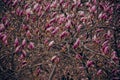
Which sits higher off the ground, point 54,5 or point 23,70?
point 54,5

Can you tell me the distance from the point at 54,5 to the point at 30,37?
3.03 feet

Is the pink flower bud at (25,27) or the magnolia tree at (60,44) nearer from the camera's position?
the magnolia tree at (60,44)

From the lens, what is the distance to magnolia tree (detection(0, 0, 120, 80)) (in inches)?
202

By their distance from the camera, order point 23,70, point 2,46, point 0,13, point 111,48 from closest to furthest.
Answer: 1. point 23,70
2. point 2,46
3. point 111,48
4. point 0,13

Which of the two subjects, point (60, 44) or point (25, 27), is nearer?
point (60, 44)

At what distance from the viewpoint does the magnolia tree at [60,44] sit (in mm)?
5139

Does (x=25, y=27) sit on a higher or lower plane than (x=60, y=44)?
higher

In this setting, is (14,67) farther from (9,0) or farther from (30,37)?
(9,0)

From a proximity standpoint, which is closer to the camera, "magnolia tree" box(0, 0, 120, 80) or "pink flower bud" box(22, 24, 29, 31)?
"magnolia tree" box(0, 0, 120, 80)

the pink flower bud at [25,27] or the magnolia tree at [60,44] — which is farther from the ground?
the pink flower bud at [25,27]

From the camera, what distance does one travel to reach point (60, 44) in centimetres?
530

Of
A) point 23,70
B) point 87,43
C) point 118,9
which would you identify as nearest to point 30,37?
point 23,70

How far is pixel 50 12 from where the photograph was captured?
Answer: 6.48 metres

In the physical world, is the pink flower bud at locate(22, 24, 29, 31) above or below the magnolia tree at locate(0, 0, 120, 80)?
above
